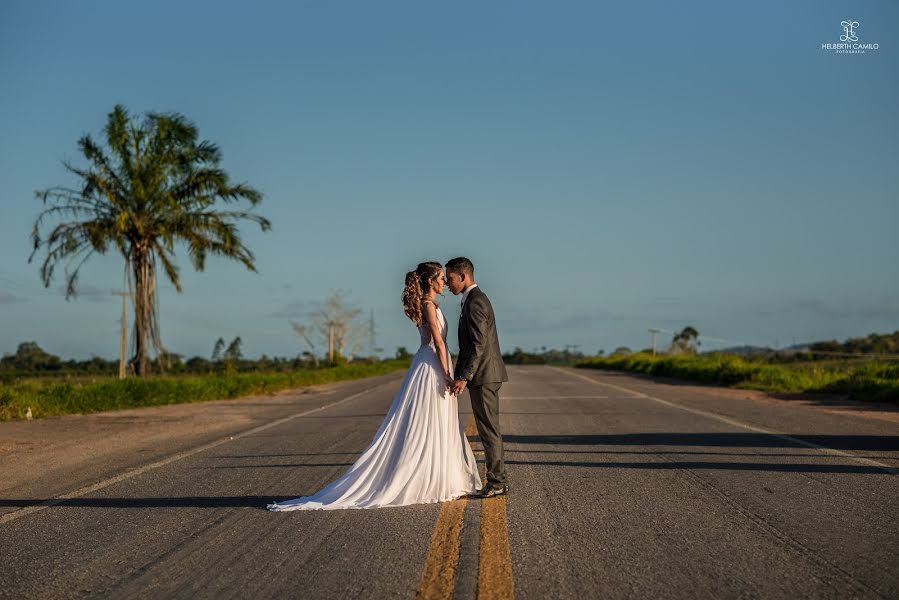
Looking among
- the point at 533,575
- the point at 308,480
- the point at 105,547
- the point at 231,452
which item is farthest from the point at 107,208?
the point at 533,575

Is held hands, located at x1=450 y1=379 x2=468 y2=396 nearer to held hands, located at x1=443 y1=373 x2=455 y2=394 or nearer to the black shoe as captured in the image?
held hands, located at x1=443 y1=373 x2=455 y2=394

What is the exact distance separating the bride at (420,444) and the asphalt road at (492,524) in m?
0.28

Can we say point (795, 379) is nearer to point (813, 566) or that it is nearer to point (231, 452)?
point (231, 452)

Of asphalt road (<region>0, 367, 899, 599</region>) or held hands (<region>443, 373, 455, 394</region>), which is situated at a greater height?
held hands (<region>443, 373, 455, 394</region>)

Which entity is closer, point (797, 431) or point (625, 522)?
point (625, 522)

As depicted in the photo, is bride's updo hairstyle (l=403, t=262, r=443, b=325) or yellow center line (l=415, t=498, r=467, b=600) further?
bride's updo hairstyle (l=403, t=262, r=443, b=325)

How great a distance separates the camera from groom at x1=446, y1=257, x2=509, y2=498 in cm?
766

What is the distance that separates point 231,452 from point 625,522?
650cm

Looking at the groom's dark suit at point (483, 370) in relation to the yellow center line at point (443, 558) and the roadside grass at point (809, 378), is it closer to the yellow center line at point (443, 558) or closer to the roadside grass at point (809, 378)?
the yellow center line at point (443, 558)

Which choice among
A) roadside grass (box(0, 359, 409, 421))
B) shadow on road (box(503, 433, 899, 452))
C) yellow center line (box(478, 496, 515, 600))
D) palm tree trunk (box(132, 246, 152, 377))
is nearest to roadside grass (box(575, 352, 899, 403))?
shadow on road (box(503, 433, 899, 452))

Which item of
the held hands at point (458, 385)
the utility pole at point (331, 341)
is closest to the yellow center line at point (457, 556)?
the held hands at point (458, 385)

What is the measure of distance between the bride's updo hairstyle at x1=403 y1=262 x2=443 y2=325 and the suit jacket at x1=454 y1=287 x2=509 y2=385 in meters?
0.41

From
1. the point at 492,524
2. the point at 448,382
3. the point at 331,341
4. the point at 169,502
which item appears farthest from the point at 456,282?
the point at 331,341

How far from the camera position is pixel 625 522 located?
651 cm
